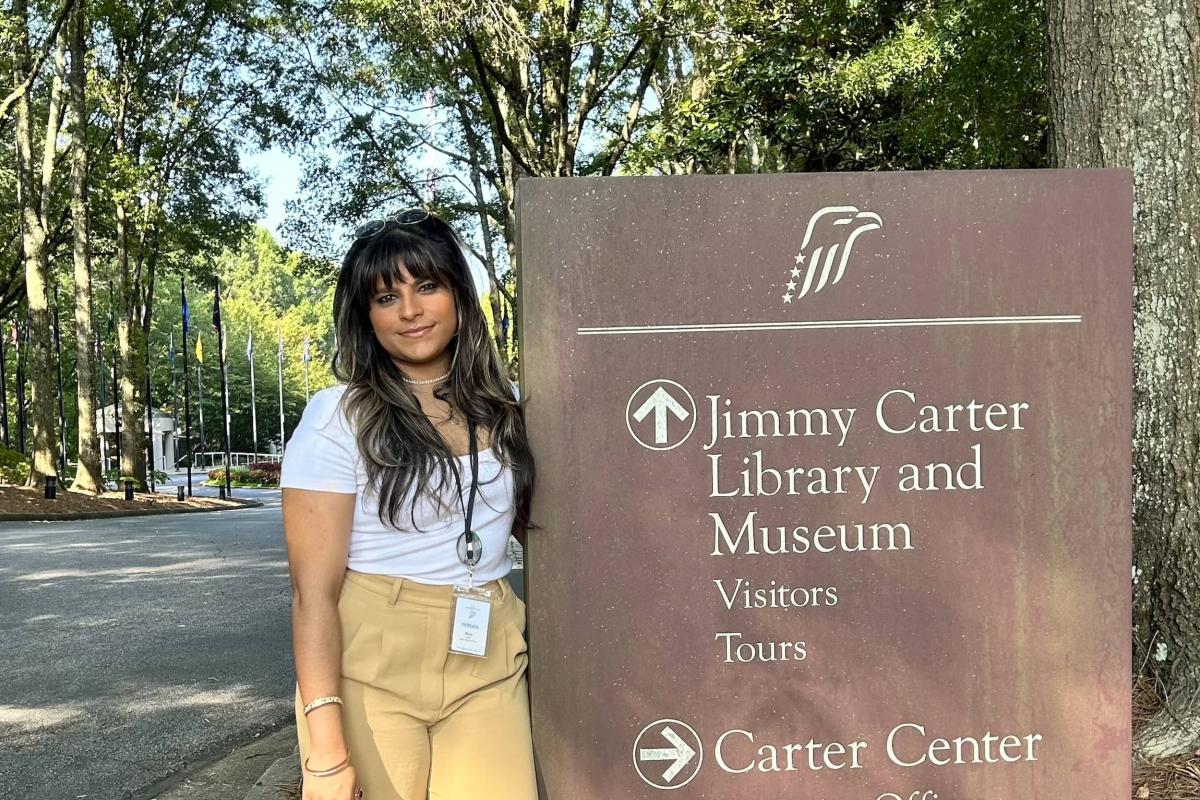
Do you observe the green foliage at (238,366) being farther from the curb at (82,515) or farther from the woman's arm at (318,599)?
the woman's arm at (318,599)

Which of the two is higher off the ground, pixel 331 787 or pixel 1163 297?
pixel 1163 297

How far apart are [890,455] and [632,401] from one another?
24.0 inches

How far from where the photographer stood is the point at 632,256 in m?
2.55

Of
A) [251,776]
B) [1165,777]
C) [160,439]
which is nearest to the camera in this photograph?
[1165,777]

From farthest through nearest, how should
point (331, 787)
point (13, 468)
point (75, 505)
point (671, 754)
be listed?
point (13, 468) < point (75, 505) < point (671, 754) < point (331, 787)

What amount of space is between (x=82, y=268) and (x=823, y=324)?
25.9 m

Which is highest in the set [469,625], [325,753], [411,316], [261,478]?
[411,316]

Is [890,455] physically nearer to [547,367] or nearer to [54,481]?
[547,367]

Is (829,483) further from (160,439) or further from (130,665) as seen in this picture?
(160,439)

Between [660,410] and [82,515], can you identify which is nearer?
[660,410]

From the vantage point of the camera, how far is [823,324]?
2576 millimetres

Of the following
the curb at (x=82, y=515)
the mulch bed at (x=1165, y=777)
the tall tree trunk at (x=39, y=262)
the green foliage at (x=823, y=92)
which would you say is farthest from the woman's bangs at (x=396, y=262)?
the tall tree trunk at (x=39, y=262)

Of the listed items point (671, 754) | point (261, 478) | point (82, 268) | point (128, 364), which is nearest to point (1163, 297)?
point (671, 754)

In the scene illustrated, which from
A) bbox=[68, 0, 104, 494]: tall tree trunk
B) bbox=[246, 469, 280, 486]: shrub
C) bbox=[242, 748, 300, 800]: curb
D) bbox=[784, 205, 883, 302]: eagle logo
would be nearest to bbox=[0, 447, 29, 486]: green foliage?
bbox=[68, 0, 104, 494]: tall tree trunk
